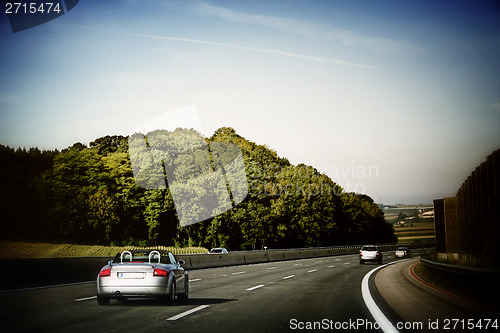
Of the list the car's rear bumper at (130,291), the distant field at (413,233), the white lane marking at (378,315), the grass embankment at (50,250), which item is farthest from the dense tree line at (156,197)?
the distant field at (413,233)

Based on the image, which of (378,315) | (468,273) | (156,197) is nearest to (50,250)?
(156,197)

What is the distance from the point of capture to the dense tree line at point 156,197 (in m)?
67.6

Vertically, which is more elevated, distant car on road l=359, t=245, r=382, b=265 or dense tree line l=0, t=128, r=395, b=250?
dense tree line l=0, t=128, r=395, b=250

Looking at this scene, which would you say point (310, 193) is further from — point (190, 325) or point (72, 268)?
point (190, 325)

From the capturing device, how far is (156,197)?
68812mm

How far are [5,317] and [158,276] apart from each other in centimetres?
336

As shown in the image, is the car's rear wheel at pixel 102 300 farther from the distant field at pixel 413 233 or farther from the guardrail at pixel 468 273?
the distant field at pixel 413 233

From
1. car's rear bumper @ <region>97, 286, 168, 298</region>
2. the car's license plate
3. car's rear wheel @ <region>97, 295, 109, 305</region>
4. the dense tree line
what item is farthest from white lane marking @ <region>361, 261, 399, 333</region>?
the dense tree line

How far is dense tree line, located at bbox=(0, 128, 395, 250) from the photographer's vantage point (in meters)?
67.6

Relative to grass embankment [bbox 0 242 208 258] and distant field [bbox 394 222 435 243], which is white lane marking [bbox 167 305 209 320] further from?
distant field [bbox 394 222 435 243]

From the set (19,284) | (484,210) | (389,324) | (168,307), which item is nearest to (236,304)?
(168,307)

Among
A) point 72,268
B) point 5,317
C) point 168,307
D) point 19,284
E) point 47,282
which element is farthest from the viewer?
point 72,268

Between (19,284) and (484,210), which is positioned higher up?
(484,210)

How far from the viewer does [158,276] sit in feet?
39.1
